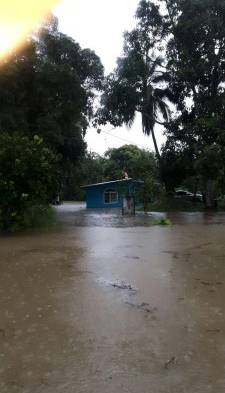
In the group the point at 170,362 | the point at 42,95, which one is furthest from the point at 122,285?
the point at 42,95

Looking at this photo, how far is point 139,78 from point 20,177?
16.4 metres

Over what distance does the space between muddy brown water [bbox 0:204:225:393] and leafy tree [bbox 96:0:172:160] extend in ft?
64.4

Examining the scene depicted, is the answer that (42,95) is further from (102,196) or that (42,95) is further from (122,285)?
(122,285)

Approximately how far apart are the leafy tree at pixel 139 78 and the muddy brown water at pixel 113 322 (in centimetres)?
1962

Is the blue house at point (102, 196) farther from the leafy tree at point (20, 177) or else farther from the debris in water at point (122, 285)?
the debris in water at point (122, 285)

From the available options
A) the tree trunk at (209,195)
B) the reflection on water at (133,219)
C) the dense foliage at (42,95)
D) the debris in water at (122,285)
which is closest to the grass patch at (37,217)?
the dense foliage at (42,95)

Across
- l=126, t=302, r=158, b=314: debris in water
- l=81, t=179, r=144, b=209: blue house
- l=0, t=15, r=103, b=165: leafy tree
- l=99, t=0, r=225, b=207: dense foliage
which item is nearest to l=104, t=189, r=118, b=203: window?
l=81, t=179, r=144, b=209: blue house

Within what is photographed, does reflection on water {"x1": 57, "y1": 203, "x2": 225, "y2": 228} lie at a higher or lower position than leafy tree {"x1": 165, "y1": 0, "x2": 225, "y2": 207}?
lower

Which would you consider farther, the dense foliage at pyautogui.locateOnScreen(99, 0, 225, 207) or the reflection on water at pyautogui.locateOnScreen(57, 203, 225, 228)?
the dense foliage at pyautogui.locateOnScreen(99, 0, 225, 207)

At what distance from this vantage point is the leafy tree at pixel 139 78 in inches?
1069

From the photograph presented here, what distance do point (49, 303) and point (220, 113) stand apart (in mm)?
22376

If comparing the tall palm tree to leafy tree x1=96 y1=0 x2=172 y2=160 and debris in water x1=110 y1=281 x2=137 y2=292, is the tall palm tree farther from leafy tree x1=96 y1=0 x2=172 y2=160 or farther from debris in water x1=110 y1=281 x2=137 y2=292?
debris in water x1=110 y1=281 x2=137 y2=292

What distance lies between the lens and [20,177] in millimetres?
13617

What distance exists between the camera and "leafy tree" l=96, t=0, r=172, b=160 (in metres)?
27.1
